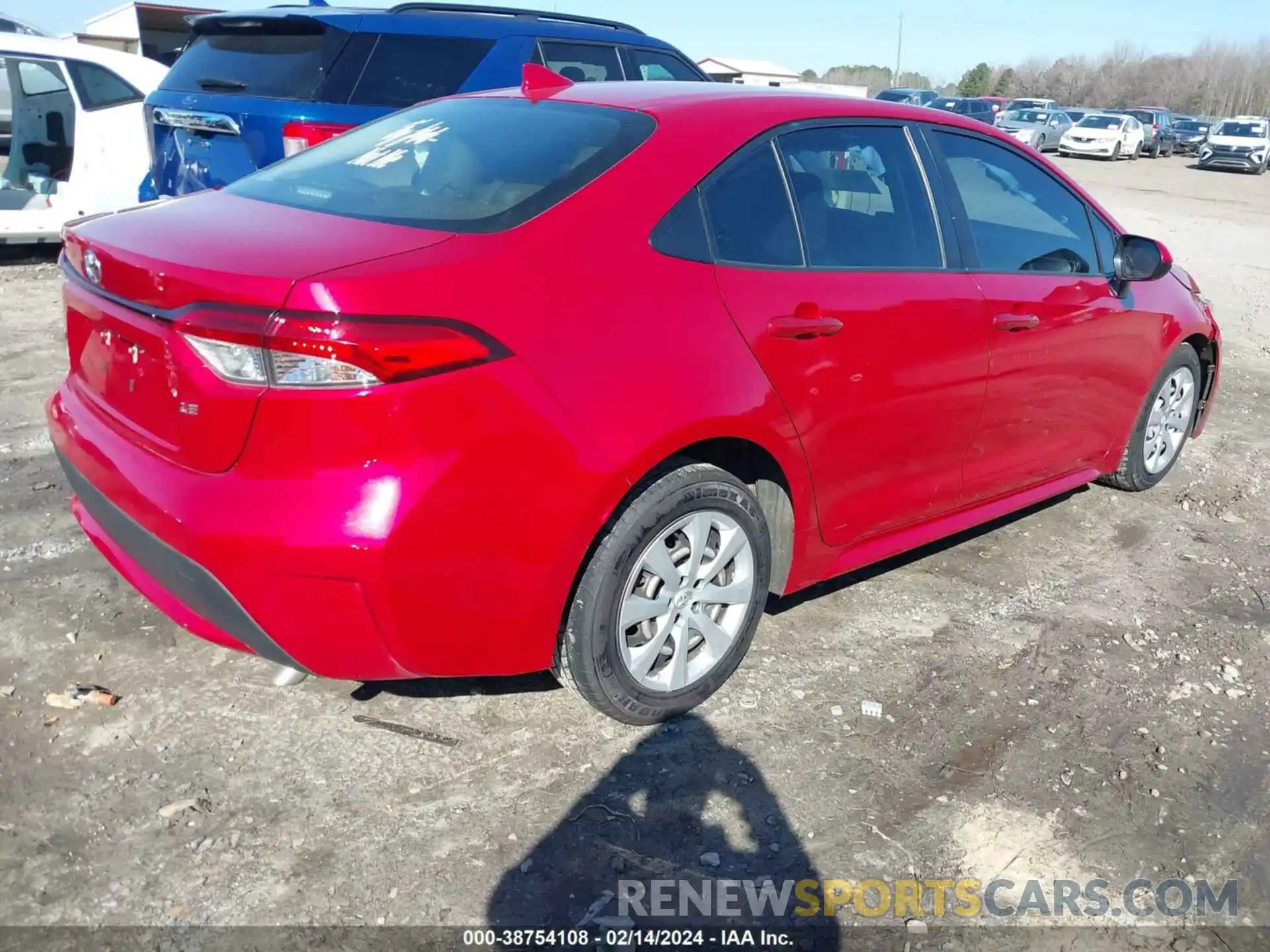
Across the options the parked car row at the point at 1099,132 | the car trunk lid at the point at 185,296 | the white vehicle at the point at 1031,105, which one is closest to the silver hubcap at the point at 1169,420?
the car trunk lid at the point at 185,296

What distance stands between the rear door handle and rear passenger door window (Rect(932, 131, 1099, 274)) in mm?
894

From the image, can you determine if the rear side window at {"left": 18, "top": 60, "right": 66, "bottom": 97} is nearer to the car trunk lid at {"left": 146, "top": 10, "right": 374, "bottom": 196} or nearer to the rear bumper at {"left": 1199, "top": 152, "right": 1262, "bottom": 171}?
the car trunk lid at {"left": 146, "top": 10, "right": 374, "bottom": 196}

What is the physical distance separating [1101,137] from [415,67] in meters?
33.6

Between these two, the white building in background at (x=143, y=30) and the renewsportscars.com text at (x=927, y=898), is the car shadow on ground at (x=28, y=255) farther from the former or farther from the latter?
the white building in background at (x=143, y=30)

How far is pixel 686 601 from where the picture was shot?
9.71ft

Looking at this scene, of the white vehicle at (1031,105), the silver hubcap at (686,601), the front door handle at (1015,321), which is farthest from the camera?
the white vehicle at (1031,105)

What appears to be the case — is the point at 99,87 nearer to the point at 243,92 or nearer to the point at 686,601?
the point at 243,92

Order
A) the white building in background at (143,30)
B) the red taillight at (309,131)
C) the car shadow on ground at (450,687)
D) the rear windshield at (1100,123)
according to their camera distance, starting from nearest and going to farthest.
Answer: the car shadow on ground at (450,687) < the red taillight at (309,131) < the white building in background at (143,30) < the rear windshield at (1100,123)

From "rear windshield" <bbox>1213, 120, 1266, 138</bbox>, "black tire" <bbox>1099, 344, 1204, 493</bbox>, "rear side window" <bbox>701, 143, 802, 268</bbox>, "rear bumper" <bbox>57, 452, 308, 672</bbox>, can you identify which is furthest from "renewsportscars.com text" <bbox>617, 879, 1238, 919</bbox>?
"rear windshield" <bbox>1213, 120, 1266, 138</bbox>

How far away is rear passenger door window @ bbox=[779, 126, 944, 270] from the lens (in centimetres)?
317

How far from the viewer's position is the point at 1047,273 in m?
3.95

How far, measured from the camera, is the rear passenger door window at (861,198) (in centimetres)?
317

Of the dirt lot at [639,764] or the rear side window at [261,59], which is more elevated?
the rear side window at [261,59]

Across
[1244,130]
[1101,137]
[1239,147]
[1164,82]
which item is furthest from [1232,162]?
[1164,82]
